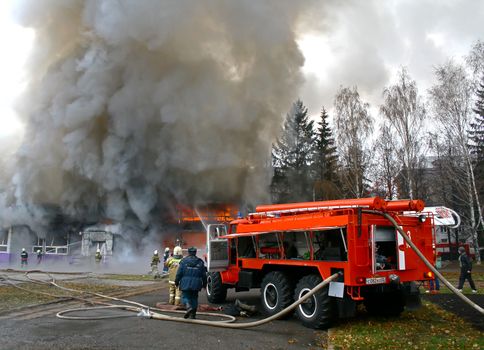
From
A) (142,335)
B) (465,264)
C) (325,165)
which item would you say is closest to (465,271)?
(465,264)

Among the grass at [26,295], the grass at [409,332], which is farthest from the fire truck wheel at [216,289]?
the grass at [26,295]

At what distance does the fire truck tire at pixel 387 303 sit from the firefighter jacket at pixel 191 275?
132 inches

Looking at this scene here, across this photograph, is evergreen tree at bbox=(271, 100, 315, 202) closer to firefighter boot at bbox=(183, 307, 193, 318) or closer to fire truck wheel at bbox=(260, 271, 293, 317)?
fire truck wheel at bbox=(260, 271, 293, 317)

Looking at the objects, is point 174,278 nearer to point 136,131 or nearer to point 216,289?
point 216,289

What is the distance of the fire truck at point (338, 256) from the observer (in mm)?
6746

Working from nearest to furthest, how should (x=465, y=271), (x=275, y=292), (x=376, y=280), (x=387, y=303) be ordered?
(x=376, y=280) → (x=275, y=292) → (x=387, y=303) → (x=465, y=271)

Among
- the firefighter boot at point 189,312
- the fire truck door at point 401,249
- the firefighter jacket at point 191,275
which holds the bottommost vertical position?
the firefighter boot at point 189,312

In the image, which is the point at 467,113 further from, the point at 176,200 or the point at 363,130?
the point at 176,200

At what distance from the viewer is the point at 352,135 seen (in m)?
27.3

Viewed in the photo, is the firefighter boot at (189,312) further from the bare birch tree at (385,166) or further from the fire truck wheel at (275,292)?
the bare birch tree at (385,166)

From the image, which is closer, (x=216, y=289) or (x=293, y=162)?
(x=216, y=289)

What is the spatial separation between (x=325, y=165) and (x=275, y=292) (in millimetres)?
24558

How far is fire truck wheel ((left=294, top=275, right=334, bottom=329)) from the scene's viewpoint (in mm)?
7039

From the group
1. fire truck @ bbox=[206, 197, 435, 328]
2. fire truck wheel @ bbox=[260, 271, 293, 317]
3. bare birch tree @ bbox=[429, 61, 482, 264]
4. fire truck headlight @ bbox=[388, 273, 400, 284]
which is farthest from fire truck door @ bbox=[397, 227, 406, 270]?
bare birch tree @ bbox=[429, 61, 482, 264]
